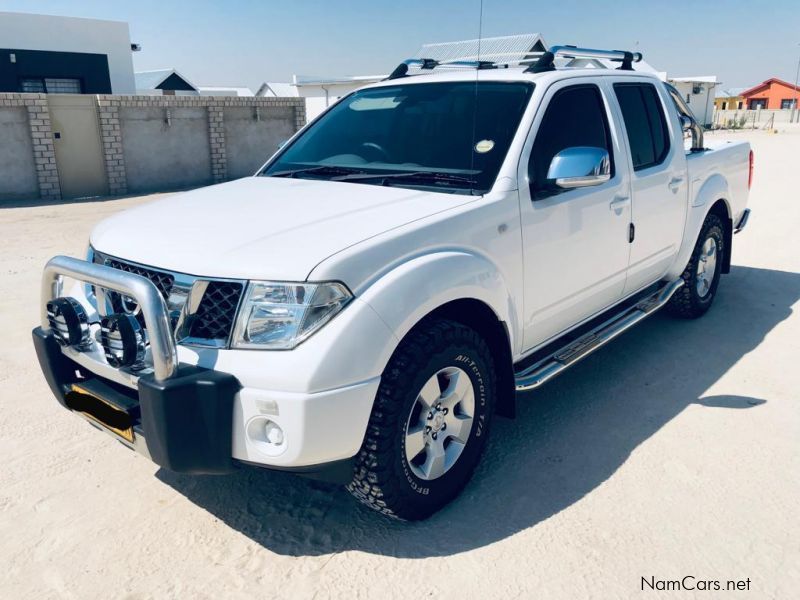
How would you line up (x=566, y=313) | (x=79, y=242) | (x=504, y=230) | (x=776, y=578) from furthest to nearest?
(x=79, y=242) → (x=566, y=313) → (x=504, y=230) → (x=776, y=578)

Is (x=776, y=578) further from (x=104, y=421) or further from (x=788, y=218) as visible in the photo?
(x=788, y=218)

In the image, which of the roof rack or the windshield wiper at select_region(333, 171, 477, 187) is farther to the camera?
the roof rack

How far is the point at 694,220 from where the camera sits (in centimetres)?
519

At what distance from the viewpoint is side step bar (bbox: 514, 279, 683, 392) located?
3.55 m

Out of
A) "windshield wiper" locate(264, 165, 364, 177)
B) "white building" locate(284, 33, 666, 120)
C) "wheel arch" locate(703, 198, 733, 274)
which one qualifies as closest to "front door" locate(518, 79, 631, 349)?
"windshield wiper" locate(264, 165, 364, 177)

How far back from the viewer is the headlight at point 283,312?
2.53m

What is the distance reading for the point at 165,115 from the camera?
687 inches

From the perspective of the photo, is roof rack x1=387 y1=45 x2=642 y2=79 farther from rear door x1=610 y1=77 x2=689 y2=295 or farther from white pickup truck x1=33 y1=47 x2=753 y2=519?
rear door x1=610 y1=77 x2=689 y2=295

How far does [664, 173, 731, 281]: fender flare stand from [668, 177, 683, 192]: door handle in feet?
0.99

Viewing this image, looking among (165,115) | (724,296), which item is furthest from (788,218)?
(165,115)

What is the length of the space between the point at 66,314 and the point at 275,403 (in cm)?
107

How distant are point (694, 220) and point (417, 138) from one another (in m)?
2.49

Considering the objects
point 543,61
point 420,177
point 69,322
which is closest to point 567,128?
point 543,61

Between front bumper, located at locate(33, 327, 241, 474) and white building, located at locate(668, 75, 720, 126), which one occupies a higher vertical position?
white building, located at locate(668, 75, 720, 126)
